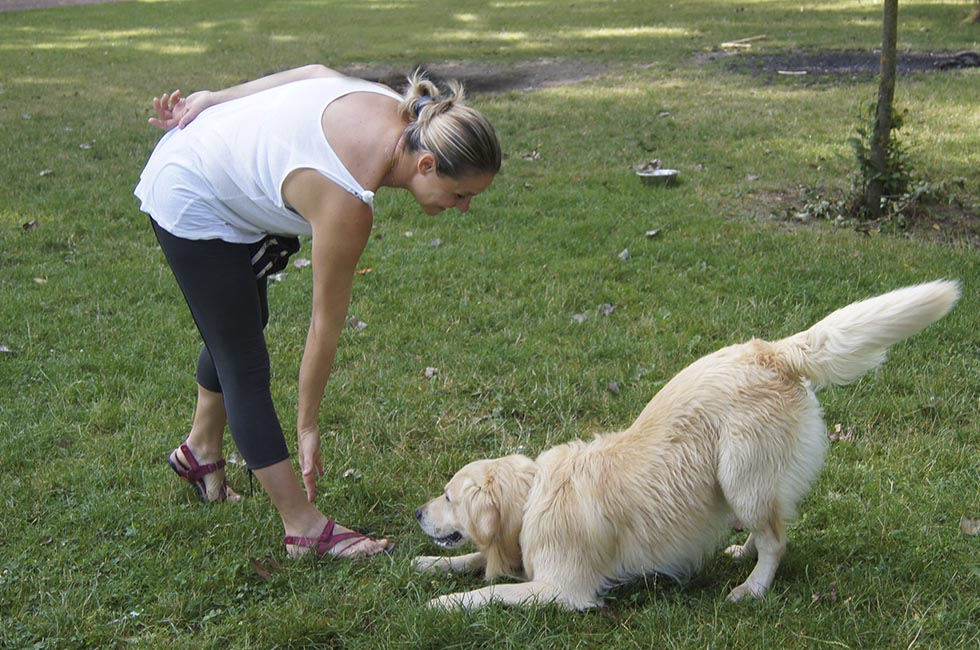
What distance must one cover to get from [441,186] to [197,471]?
6.17 feet

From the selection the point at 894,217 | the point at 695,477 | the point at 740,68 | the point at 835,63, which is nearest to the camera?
the point at 695,477

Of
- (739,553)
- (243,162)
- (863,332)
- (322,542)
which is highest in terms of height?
(243,162)

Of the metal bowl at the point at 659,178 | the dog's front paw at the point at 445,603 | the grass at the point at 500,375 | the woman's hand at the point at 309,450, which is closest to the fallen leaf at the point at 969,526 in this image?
the grass at the point at 500,375

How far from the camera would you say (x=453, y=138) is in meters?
2.93

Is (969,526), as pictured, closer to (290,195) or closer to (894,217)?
(290,195)

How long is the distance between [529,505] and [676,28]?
16.9 metres

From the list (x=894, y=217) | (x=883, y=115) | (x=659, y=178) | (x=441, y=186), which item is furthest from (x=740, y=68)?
(x=441, y=186)

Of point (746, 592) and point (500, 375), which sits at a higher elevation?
point (500, 375)

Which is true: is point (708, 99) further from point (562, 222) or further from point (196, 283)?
point (196, 283)

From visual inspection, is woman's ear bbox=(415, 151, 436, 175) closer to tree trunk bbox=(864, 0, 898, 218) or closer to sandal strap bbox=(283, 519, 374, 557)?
sandal strap bbox=(283, 519, 374, 557)

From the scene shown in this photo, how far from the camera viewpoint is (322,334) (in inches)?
123

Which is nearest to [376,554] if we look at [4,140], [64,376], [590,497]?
[590,497]

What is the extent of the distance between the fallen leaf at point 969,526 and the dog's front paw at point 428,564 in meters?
2.05

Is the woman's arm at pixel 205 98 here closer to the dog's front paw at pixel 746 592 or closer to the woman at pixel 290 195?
the woman at pixel 290 195
